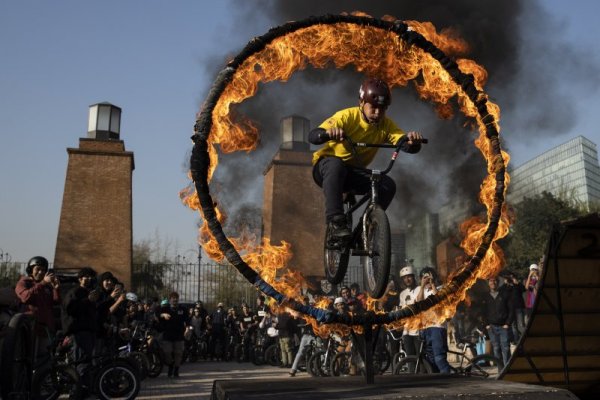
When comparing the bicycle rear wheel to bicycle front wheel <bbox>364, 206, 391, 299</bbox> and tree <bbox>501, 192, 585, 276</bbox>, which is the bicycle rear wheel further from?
tree <bbox>501, 192, 585, 276</bbox>

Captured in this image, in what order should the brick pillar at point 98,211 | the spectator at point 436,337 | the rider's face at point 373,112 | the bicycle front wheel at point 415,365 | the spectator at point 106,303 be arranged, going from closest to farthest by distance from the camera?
the rider's face at point 373,112
the spectator at point 436,337
the spectator at point 106,303
the bicycle front wheel at point 415,365
the brick pillar at point 98,211

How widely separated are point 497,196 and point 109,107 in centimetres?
2722

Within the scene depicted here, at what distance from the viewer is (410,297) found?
10391 millimetres

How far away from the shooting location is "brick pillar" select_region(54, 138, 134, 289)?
28078mm

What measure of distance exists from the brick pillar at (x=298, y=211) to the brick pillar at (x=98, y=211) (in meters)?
7.95

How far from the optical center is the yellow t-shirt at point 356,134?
6.48 meters

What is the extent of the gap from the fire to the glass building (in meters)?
66.4

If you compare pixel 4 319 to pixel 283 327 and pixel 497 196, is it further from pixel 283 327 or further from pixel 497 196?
pixel 283 327

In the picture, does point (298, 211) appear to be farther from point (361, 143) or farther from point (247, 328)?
point (361, 143)

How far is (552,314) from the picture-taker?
6.74 m

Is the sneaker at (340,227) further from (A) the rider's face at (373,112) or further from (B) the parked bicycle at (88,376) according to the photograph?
(B) the parked bicycle at (88,376)

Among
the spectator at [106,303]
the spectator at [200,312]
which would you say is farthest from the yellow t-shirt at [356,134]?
the spectator at [200,312]

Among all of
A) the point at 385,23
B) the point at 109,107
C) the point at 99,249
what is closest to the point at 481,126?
the point at 385,23

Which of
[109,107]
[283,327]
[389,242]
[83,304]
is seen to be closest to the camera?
[389,242]
